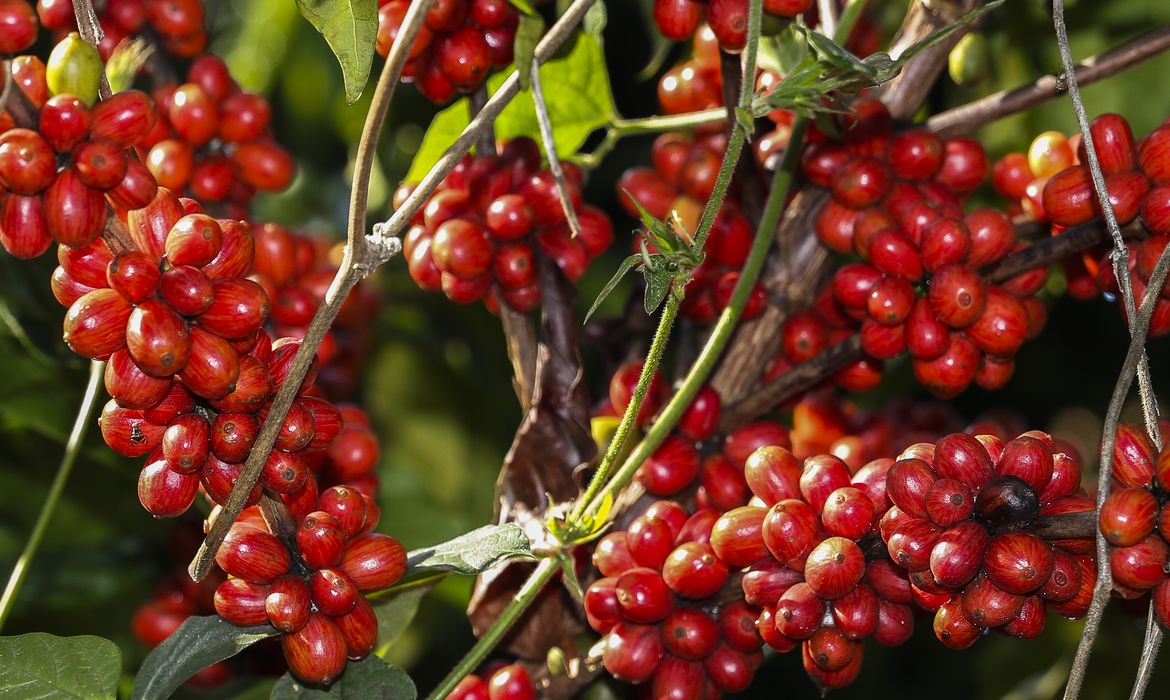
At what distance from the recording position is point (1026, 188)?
917mm

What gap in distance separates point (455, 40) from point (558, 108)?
0.19m

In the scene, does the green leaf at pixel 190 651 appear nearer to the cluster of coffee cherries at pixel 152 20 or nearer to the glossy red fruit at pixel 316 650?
the glossy red fruit at pixel 316 650

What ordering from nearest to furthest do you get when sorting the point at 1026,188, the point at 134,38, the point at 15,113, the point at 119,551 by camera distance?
the point at 15,113, the point at 1026,188, the point at 134,38, the point at 119,551

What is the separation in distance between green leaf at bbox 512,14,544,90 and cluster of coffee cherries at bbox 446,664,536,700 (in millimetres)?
390

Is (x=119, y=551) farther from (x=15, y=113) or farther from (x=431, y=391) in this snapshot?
(x=15, y=113)

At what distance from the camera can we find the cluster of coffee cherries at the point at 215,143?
0.94 meters

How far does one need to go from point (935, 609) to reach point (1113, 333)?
0.87m

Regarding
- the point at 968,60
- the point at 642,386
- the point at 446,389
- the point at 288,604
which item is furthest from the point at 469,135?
the point at 446,389

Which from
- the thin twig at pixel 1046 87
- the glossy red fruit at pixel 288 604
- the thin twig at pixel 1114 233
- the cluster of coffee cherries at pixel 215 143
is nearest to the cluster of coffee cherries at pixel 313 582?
the glossy red fruit at pixel 288 604

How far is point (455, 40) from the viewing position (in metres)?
0.84

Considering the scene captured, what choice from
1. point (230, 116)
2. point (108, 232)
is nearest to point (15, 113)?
point (108, 232)

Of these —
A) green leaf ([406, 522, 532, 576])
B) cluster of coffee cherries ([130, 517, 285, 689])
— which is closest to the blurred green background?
cluster of coffee cherries ([130, 517, 285, 689])

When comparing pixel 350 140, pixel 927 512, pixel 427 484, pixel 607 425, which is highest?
pixel 927 512

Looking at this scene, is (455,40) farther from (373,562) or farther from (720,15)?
(373,562)
